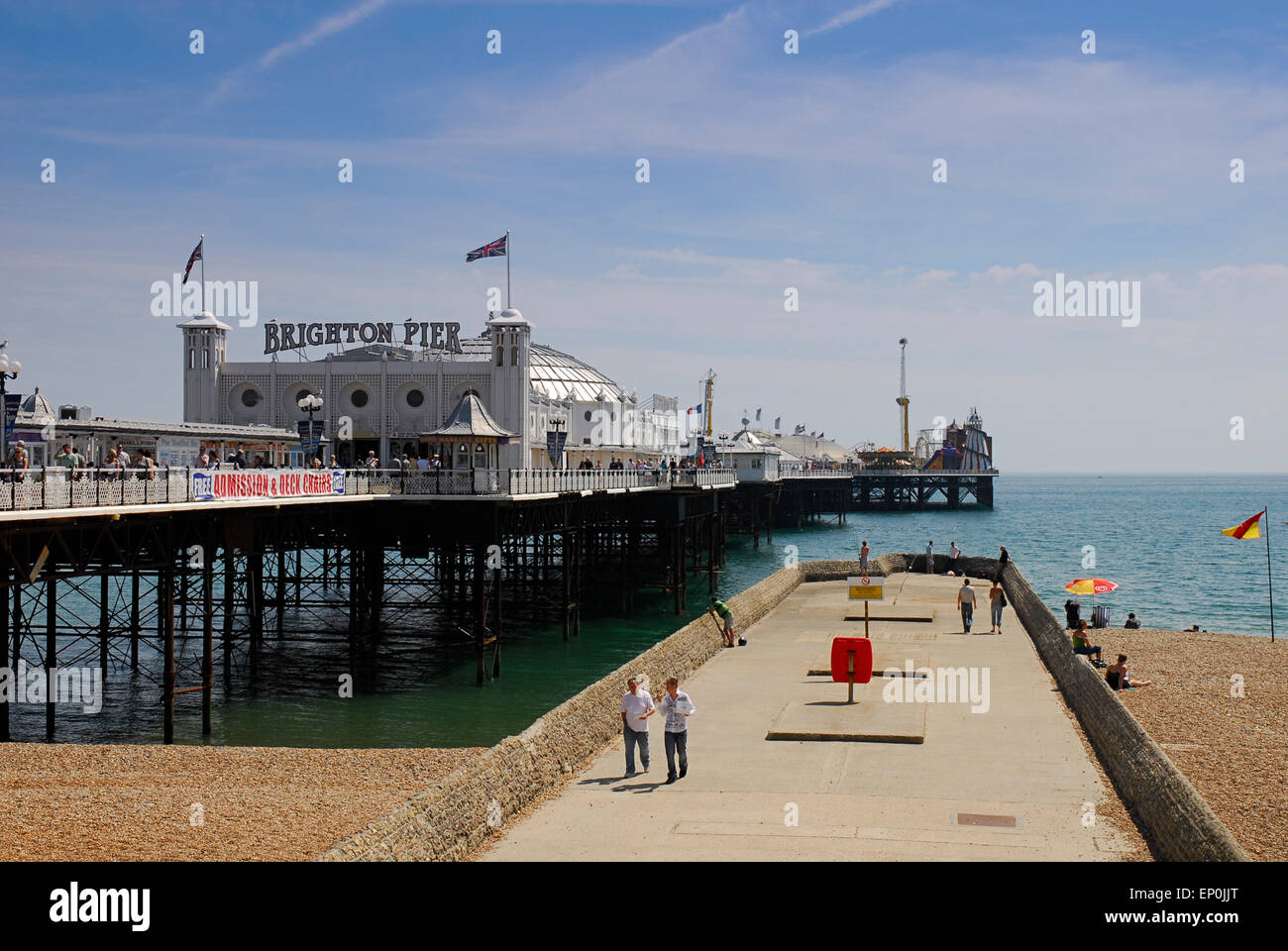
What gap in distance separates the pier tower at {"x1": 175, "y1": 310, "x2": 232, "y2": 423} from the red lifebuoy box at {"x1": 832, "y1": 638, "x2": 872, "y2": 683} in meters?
40.3

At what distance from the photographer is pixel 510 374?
55.9m

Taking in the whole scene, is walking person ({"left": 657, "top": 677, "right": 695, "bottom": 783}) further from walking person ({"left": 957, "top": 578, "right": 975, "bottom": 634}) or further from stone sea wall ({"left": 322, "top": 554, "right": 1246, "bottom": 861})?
walking person ({"left": 957, "top": 578, "right": 975, "bottom": 634})

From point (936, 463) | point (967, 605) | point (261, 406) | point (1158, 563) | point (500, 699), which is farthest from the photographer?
point (936, 463)

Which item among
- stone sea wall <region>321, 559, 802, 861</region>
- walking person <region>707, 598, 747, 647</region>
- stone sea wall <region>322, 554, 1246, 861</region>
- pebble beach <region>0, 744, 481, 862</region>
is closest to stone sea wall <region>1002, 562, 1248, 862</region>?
stone sea wall <region>322, 554, 1246, 861</region>

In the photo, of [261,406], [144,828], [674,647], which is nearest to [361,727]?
[674,647]

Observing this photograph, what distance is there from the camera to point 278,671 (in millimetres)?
36281

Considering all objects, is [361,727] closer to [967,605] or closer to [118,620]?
[967,605]

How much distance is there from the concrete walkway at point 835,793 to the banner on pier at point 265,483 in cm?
1065

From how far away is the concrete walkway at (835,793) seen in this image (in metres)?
14.8

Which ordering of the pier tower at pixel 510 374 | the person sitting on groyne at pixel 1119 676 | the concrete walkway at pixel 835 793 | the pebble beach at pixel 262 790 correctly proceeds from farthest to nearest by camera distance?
the pier tower at pixel 510 374 → the person sitting on groyne at pixel 1119 676 → the concrete walkway at pixel 835 793 → the pebble beach at pixel 262 790

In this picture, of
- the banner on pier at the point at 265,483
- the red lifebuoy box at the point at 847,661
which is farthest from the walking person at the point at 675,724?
the banner on pier at the point at 265,483

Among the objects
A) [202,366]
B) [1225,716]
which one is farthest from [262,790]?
[202,366]

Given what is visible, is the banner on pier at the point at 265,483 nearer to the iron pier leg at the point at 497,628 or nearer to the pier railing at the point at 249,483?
the pier railing at the point at 249,483
